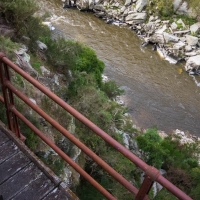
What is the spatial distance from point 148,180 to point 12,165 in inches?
63.1

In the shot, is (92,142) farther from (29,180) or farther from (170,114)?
(170,114)

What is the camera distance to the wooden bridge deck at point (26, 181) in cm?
262

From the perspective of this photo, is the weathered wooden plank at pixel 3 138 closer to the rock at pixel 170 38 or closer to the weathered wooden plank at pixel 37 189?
the weathered wooden plank at pixel 37 189

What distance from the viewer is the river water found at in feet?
47.6

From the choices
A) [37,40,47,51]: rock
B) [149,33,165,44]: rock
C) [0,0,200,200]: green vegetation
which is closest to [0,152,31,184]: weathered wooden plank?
[0,0,200,200]: green vegetation

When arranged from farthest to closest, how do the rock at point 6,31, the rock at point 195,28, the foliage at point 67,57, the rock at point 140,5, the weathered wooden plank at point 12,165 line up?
the rock at point 140,5 → the rock at point 195,28 → the foliage at point 67,57 → the rock at point 6,31 → the weathered wooden plank at point 12,165

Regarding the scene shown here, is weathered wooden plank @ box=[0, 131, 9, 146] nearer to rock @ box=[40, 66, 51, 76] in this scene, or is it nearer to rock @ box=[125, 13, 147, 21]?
rock @ box=[40, 66, 51, 76]

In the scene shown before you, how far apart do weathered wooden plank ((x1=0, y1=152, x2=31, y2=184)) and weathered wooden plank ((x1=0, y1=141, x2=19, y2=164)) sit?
49 mm

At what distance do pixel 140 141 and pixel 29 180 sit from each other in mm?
7885

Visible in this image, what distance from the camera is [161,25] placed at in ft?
70.8

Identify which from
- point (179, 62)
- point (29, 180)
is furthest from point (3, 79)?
point (179, 62)

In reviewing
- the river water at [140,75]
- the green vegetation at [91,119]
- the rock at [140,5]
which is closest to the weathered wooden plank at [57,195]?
the green vegetation at [91,119]

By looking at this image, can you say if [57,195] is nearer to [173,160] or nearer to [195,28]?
[173,160]

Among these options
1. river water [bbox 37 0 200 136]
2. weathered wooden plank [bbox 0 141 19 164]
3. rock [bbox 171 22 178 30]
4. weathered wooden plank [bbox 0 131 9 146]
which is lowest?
river water [bbox 37 0 200 136]
